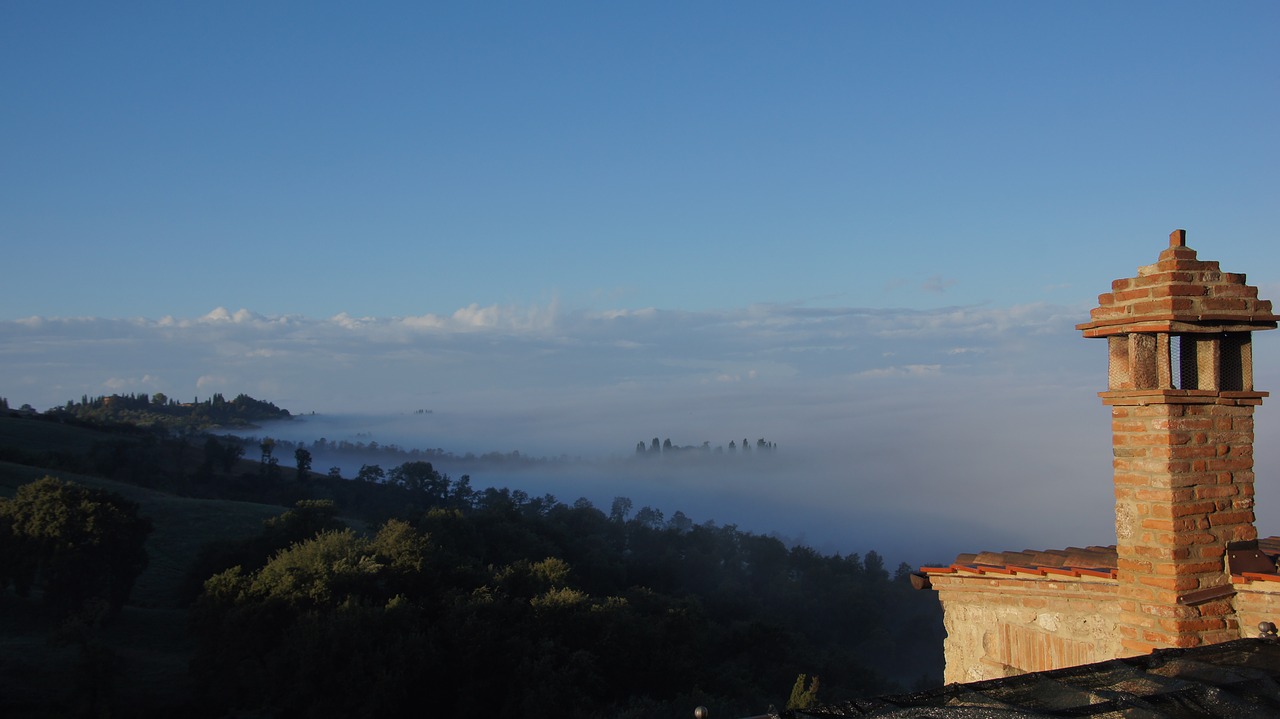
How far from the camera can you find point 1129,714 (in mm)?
3645

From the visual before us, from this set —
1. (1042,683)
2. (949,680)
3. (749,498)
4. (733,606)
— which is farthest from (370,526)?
(749,498)

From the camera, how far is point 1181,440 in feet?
17.8

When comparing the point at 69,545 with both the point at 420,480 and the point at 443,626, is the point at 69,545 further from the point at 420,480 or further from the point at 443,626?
the point at 420,480

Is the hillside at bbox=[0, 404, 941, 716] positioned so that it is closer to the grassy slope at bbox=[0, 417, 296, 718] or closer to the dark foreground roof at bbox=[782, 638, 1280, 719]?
the grassy slope at bbox=[0, 417, 296, 718]

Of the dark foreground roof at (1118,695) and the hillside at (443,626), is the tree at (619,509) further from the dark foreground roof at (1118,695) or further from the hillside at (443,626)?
the dark foreground roof at (1118,695)

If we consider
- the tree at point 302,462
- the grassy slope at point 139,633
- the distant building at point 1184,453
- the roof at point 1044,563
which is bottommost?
the grassy slope at point 139,633

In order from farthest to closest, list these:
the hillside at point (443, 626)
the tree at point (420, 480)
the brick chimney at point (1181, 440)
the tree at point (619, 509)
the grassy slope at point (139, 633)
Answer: the tree at point (619, 509) < the tree at point (420, 480) < the hillside at point (443, 626) < the grassy slope at point (139, 633) < the brick chimney at point (1181, 440)

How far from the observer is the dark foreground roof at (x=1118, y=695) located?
3637 mm

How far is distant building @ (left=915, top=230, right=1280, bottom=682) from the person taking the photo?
5.39 m

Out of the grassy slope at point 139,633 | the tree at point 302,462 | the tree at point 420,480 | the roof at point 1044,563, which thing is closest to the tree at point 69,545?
the grassy slope at point 139,633

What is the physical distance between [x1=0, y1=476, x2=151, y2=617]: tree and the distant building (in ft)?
99.4

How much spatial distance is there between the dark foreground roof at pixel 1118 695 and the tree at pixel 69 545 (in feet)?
99.2

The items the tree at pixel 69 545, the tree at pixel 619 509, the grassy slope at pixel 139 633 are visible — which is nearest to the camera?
the grassy slope at pixel 139 633

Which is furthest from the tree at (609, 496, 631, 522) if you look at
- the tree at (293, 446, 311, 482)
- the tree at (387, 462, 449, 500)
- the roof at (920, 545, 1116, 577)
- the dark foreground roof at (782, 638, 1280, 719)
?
the dark foreground roof at (782, 638, 1280, 719)
